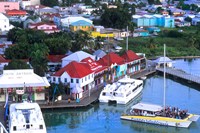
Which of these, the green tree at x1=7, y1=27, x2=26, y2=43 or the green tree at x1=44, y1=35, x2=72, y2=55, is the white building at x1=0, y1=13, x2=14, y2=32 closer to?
the green tree at x1=7, y1=27, x2=26, y2=43

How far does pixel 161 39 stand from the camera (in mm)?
43844

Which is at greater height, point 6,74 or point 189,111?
point 6,74

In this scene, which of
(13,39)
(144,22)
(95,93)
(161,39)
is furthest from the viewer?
(144,22)

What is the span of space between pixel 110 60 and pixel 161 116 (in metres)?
8.34

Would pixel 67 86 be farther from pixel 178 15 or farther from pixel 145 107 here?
pixel 178 15

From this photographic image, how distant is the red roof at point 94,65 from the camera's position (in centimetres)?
2634

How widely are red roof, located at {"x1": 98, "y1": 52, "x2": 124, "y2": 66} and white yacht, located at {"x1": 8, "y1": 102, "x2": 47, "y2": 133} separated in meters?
9.31

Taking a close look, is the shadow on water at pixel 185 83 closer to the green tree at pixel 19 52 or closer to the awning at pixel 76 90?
the awning at pixel 76 90

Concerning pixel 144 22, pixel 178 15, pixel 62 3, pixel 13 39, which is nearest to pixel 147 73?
pixel 13 39

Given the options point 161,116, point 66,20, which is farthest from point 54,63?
point 66,20

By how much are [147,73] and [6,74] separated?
1004cm

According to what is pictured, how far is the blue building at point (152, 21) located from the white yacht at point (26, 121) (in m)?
34.7

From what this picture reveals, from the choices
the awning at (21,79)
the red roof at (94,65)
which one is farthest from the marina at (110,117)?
the red roof at (94,65)

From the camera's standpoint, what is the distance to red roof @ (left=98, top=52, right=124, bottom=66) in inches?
1105
